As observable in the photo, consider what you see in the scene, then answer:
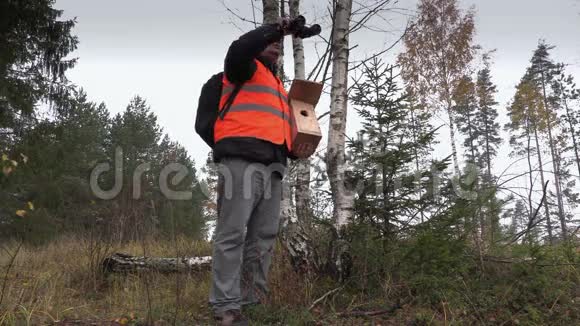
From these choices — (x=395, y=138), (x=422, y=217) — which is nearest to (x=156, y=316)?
(x=422, y=217)

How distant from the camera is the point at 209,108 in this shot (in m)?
2.86

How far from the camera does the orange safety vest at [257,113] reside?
2693 millimetres

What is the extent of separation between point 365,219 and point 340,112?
3.50ft

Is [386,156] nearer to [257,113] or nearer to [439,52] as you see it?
[257,113]

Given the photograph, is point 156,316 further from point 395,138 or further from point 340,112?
point 395,138

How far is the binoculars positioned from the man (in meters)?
0.07

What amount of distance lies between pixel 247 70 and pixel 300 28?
46 cm

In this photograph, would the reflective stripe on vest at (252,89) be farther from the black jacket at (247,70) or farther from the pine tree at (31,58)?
the pine tree at (31,58)

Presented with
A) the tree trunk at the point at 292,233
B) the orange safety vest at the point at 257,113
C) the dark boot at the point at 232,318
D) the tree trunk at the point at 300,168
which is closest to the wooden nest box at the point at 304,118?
the orange safety vest at the point at 257,113

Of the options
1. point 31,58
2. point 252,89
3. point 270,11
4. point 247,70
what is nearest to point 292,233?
point 252,89

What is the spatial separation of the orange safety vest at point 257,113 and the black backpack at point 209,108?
0.19 ft

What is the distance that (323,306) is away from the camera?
9.68 ft

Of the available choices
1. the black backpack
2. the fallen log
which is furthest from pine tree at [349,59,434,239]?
the fallen log
